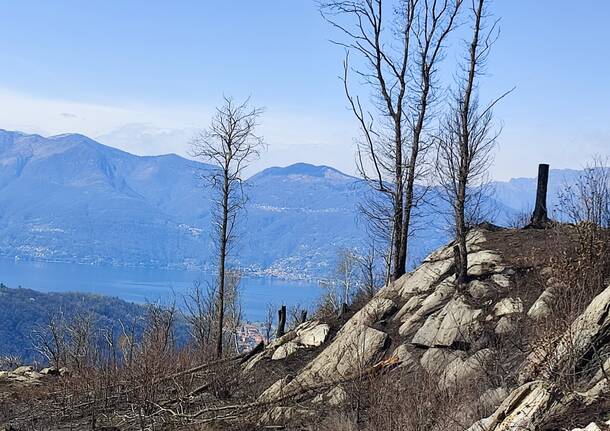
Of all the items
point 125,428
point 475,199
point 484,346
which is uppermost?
point 475,199

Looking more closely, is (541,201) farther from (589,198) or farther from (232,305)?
(232,305)

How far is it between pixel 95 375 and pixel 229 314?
26831mm

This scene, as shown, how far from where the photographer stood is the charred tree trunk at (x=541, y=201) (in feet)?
55.0

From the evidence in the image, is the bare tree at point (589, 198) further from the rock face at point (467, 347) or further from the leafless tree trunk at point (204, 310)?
the leafless tree trunk at point (204, 310)

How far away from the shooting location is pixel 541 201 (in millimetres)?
17188

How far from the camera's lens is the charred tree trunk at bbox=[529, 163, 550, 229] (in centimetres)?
1677

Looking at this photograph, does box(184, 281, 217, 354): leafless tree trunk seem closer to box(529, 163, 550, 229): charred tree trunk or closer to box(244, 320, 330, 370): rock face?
box(244, 320, 330, 370): rock face

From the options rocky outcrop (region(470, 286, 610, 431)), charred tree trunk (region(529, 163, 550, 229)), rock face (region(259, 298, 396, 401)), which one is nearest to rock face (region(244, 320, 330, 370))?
rock face (region(259, 298, 396, 401))

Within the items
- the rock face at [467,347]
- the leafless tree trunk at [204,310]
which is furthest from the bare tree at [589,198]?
the leafless tree trunk at [204,310]

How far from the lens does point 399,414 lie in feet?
29.6

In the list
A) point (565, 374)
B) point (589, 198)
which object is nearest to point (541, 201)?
point (589, 198)

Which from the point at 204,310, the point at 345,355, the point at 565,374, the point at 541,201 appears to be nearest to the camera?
the point at 565,374

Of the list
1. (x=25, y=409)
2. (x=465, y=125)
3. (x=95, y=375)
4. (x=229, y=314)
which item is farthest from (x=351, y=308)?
(x=229, y=314)

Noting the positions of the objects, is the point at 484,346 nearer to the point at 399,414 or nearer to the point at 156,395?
the point at 399,414
